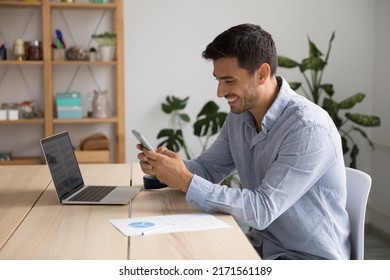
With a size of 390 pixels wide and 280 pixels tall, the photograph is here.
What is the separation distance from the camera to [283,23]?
4.48 metres

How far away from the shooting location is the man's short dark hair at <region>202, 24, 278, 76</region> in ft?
6.07

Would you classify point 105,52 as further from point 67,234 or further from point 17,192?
point 67,234

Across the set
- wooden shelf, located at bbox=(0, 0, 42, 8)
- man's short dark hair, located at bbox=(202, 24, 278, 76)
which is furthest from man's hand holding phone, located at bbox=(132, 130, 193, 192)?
wooden shelf, located at bbox=(0, 0, 42, 8)

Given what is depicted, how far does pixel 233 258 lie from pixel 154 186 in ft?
2.65

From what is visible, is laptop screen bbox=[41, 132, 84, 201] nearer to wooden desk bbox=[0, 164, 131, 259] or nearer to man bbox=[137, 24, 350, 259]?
wooden desk bbox=[0, 164, 131, 259]

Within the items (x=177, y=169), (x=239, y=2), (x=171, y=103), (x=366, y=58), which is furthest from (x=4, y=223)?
(x=366, y=58)

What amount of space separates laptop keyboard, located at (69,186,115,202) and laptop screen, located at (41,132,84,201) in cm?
4

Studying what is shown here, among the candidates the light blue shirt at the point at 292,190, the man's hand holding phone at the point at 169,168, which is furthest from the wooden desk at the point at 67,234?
the light blue shirt at the point at 292,190

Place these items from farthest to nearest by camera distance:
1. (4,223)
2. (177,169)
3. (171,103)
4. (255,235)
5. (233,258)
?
(171,103) < (255,235) < (177,169) < (4,223) < (233,258)

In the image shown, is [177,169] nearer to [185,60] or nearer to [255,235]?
[255,235]

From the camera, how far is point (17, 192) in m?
2.08

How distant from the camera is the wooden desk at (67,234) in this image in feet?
4.52

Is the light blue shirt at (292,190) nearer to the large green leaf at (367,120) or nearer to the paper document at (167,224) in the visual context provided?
the paper document at (167,224)

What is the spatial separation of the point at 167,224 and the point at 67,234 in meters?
0.26
